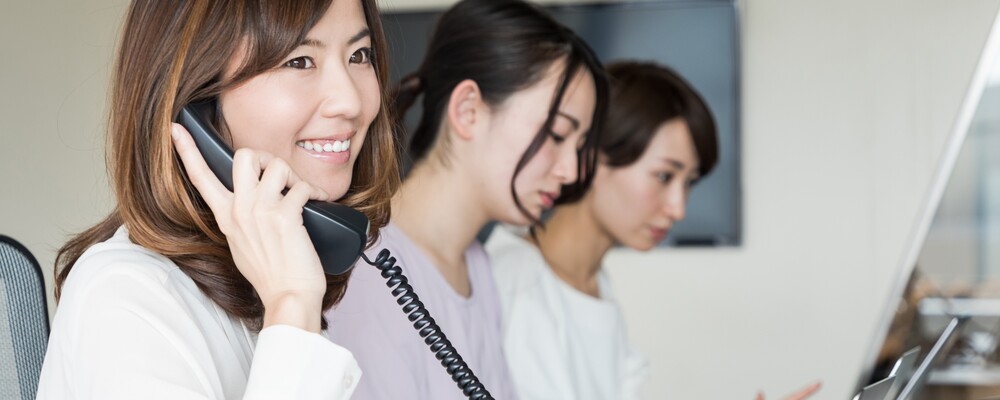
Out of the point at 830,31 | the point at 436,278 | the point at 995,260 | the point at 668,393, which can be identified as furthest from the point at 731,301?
the point at 436,278

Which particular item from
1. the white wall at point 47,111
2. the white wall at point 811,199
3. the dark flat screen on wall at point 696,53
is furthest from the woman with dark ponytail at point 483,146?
the white wall at point 47,111

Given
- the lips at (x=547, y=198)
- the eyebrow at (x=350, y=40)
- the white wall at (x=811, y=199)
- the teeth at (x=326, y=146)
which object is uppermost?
the eyebrow at (x=350, y=40)

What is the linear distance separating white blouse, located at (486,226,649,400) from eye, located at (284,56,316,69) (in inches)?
37.4

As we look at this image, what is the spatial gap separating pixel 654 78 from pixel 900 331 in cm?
90

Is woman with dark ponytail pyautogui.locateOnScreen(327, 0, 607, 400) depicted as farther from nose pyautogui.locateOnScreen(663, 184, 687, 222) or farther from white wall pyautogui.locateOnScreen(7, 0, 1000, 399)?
white wall pyautogui.locateOnScreen(7, 0, 1000, 399)

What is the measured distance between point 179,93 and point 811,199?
2707 millimetres

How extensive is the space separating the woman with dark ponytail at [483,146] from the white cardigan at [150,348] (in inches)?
26.9

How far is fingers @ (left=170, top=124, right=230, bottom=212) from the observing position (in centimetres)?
99

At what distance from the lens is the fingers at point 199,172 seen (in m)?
0.99

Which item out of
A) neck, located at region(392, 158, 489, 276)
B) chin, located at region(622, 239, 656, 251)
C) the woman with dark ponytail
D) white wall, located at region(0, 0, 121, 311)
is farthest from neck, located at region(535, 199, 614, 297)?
white wall, located at region(0, 0, 121, 311)

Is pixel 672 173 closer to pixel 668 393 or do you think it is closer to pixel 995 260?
pixel 995 260

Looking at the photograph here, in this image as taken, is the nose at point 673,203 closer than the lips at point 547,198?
No

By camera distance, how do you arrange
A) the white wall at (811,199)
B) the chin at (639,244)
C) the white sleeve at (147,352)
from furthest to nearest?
the white wall at (811,199) → the chin at (639,244) → the white sleeve at (147,352)

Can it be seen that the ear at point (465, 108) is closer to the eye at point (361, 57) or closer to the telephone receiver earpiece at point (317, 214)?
the eye at point (361, 57)
